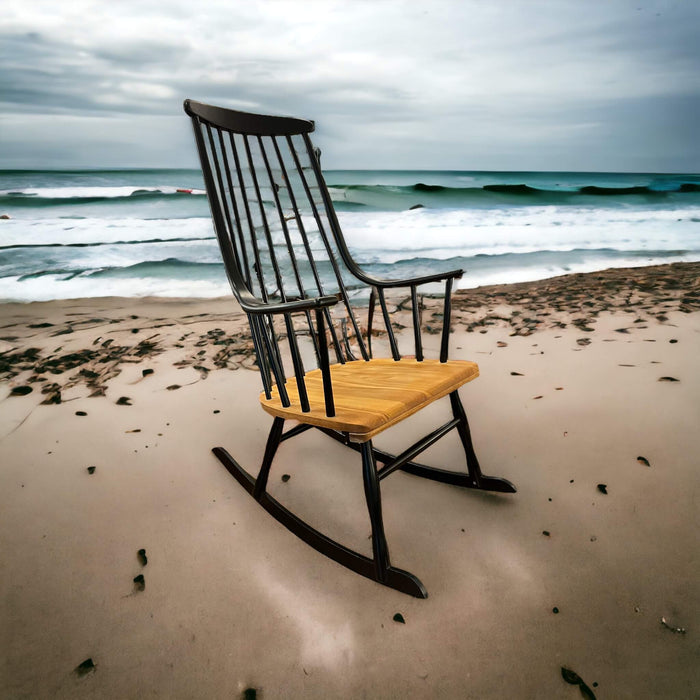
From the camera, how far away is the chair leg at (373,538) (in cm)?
113

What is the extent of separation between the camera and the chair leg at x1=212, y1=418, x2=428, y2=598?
113 cm

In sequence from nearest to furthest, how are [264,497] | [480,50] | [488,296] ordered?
[264,497] < [488,296] < [480,50]

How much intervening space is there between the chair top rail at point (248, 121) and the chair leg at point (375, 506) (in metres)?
0.99

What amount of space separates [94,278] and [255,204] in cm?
460

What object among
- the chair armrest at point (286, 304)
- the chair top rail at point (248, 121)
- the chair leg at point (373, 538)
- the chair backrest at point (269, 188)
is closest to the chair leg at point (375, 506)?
the chair leg at point (373, 538)

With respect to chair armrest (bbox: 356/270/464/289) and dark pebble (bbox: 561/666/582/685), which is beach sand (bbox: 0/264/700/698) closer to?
Answer: dark pebble (bbox: 561/666/582/685)

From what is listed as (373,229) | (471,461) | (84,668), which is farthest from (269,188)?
(373,229)

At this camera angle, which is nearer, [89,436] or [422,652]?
[422,652]

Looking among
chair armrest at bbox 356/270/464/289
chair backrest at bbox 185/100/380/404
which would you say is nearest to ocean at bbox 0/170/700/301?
chair backrest at bbox 185/100/380/404

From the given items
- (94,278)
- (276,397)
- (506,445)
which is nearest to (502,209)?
(94,278)

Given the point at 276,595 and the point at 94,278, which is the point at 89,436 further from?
the point at 94,278

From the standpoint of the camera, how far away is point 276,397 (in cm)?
134

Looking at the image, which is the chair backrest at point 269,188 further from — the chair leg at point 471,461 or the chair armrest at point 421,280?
the chair leg at point 471,461

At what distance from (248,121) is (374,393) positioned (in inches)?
38.2
